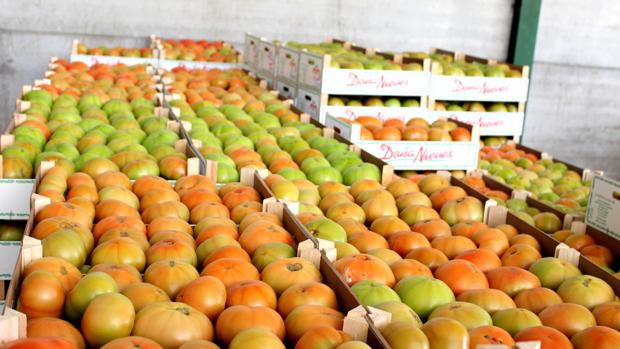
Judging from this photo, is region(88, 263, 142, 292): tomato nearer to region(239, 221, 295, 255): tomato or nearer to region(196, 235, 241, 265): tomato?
region(196, 235, 241, 265): tomato

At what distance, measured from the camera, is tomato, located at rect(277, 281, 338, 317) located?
1953 mm

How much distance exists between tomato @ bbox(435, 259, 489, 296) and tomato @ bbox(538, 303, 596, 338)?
231 millimetres

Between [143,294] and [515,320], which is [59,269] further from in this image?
[515,320]

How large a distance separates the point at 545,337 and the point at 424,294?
Result: 0.38 metres

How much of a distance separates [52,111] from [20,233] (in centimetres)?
123

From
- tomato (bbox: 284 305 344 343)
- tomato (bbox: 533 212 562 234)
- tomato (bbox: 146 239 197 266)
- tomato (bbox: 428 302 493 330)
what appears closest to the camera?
tomato (bbox: 284 305 344 343)

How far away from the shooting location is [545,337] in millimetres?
1840

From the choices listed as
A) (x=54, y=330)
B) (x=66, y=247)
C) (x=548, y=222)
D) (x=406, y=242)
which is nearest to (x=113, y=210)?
(x=66, y=247)

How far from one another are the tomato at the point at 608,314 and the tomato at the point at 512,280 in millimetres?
224

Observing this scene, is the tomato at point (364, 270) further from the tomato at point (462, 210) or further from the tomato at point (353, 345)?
the tomato at point (462, 210)

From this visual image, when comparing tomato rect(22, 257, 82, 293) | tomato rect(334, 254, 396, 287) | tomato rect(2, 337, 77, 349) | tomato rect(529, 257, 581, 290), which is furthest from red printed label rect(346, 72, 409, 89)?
tomato rect(2, 337, 77, 349)

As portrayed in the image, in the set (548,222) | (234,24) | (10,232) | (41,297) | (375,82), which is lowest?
(10,232)

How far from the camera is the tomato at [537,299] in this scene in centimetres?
217

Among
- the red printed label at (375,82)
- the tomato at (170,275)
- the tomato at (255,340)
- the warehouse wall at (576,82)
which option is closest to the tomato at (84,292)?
the tomato at (170,275)
